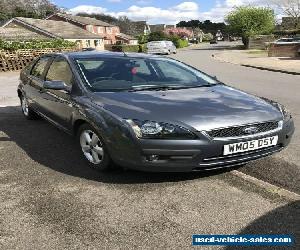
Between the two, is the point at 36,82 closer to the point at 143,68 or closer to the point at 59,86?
the point at 59,86

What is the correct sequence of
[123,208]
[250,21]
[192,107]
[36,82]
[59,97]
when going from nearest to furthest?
[123,208], [192,107], [59,97], [36,82], [250,21]

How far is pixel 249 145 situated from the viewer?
4.00 metres

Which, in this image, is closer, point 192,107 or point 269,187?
point 269,187

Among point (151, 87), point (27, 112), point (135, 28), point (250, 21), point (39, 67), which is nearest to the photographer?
point (151, 87)

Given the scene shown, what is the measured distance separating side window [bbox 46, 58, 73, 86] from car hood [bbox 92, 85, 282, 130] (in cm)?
75

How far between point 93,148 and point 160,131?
1.11 m

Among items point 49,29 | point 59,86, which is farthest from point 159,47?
point 59,86

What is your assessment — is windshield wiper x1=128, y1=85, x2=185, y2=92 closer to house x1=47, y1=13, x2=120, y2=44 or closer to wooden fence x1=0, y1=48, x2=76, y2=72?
wooden fence x1=0, y1=48, x2=76, y2=72

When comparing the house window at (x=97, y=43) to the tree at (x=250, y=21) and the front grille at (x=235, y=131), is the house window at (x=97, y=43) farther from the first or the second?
the front grille at (x=235, y=131)

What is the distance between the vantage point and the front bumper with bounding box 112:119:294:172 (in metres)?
3.78

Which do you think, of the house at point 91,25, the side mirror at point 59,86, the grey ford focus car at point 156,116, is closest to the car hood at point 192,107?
the grey ford focus car at point 156,116

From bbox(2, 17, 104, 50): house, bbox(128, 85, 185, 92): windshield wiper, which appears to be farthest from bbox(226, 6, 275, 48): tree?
bbox(128, 85, 185, 92): windshield wiper

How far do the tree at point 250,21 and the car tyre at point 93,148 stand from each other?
179 feet

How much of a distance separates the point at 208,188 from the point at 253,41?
51617 millimetres
